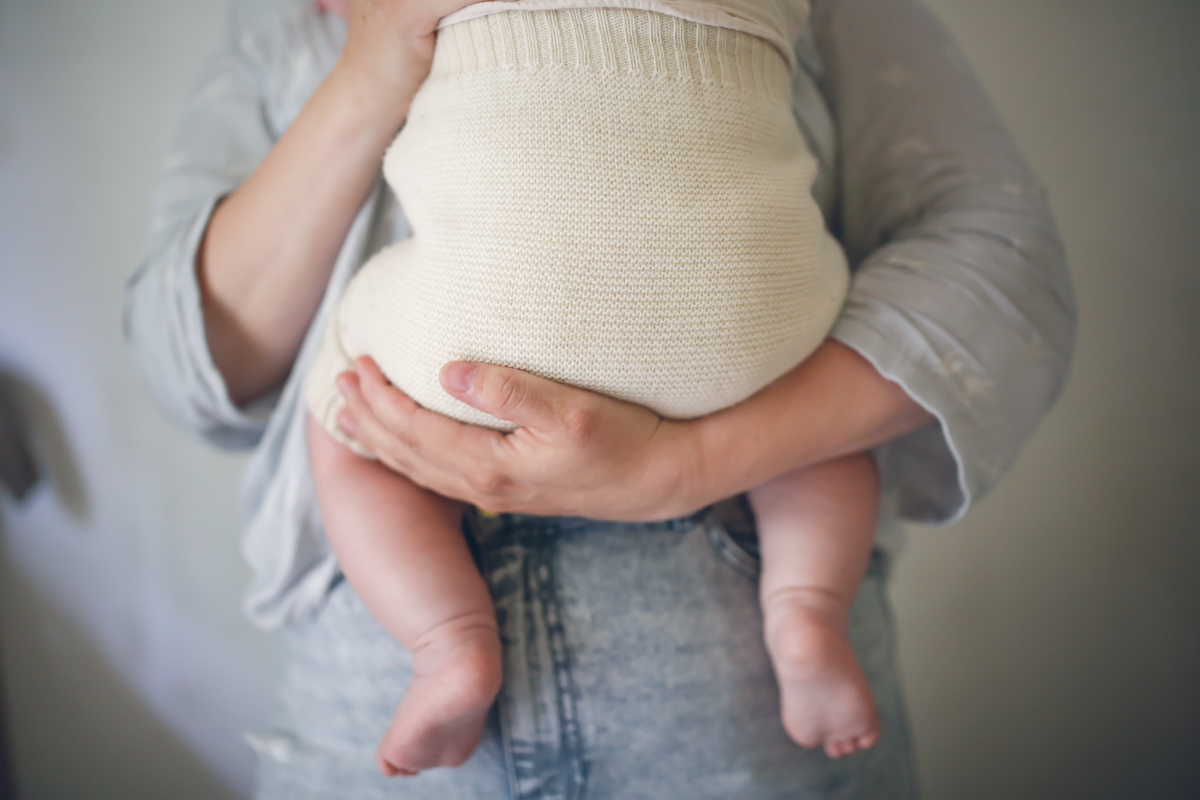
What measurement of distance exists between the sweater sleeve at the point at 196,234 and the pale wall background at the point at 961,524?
37 centimetres

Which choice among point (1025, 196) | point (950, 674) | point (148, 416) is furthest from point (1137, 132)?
point (148, 416)

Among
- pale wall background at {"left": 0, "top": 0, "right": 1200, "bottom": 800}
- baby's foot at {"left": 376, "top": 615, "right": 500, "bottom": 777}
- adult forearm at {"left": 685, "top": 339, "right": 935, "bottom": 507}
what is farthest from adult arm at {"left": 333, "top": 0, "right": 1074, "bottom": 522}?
pale wall background at {"left": 0, "top": 0, "right": 1200, "bottom": 800}

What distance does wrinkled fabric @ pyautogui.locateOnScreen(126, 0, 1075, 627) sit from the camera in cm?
55

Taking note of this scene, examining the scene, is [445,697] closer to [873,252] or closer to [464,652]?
[464,652]

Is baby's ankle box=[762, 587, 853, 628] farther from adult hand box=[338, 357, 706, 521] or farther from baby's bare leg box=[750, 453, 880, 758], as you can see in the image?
adult hand box=[338, 357, 706, 521]

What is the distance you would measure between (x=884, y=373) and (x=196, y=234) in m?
0.62

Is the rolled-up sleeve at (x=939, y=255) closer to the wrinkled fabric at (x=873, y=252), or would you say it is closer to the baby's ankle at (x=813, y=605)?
the wrinkled fabric at (x=873, y=252)

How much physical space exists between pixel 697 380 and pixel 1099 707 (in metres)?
1.18

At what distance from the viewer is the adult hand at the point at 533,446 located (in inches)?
17.1

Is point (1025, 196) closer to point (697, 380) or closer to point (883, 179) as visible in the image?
point (883, 179)

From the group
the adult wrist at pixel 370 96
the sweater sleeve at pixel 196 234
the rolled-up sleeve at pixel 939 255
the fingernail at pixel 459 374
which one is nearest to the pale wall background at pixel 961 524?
the sweater sleeve at pixel 196 234

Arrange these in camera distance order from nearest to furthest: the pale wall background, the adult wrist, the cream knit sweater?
the cream knit sweater < the adult wrist < the pale wall background

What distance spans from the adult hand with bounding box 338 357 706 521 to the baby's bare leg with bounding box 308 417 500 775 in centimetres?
3

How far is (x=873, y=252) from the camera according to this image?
2.10 ft
